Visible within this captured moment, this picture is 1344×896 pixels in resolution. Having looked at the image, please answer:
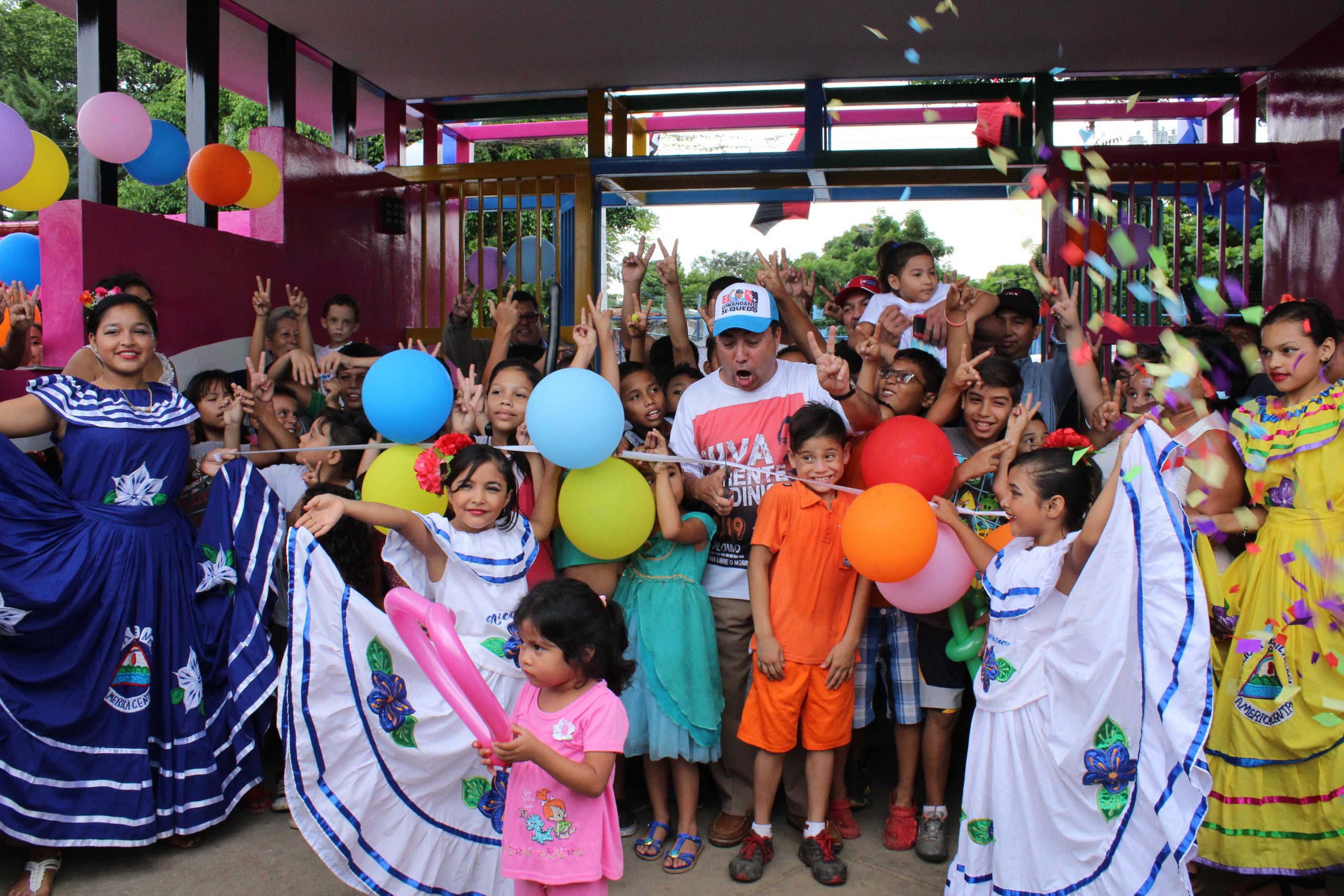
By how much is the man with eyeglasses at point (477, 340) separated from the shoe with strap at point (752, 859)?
7.29 feet

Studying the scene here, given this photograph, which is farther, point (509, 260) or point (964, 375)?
A: point (509, 260)

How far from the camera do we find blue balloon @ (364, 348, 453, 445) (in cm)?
302

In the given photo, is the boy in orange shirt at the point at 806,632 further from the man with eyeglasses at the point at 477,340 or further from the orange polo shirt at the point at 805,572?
the man with eyeglasses at the point at 477,340

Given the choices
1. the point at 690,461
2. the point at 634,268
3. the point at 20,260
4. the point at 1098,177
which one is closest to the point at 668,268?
the point at 634,268

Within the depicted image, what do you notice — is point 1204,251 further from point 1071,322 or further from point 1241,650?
point 1241,650

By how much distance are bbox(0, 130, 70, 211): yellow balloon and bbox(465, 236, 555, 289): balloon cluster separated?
2402 millimetres

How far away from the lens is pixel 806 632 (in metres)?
2.91

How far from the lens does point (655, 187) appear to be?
639cm

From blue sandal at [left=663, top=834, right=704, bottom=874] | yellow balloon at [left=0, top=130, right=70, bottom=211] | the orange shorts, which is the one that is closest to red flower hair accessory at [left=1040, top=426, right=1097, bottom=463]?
the orange shorts

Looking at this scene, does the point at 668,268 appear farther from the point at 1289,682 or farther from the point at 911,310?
the point at 1289,682

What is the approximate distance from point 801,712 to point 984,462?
35.0 inches

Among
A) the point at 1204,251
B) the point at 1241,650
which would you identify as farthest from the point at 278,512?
→ the point at 1204,251

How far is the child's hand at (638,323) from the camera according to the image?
376 cm

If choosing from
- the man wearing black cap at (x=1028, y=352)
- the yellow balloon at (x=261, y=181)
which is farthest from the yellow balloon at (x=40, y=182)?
the man wearing black cap at (x=1028, y=352)
